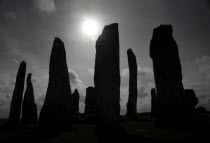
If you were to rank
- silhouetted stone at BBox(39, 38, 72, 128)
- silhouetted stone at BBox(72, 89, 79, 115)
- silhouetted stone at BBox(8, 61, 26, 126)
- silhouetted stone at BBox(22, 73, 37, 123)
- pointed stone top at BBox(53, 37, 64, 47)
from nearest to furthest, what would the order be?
silhouetted stone at BBox(39, 38, 72, 128) → pointed stone top at BBox(53, 37, 64, 47) → silhouetted stone at BBox(8, 61, 26, 126) → silhouetted stone at BBox(22, 73, 37, 123) → silhouetted stone at BBox(72, 89, 79, 115)

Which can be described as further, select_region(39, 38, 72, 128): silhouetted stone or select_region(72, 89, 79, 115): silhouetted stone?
select_region(72, 89, 79, 115): silhouetted stone

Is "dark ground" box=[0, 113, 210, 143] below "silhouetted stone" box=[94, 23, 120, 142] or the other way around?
below

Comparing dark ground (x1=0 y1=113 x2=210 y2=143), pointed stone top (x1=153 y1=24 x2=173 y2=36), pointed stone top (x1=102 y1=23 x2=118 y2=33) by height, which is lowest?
dark ground (x1=0 y1=113 x2=210 y2=143)

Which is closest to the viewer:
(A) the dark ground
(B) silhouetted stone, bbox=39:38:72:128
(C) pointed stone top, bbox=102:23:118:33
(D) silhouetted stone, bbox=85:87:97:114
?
(A) the dark ground

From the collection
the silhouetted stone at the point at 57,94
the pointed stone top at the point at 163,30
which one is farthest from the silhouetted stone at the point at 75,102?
the pointed stone top at the point at 163,30

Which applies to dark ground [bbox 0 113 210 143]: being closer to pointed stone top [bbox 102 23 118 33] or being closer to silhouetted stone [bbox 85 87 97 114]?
pointed stone top [bbox 102 23 118 33]

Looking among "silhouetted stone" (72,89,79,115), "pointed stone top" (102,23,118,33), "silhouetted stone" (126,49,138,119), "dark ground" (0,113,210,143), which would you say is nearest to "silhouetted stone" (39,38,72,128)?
"dark ground" (0,113,210,143)

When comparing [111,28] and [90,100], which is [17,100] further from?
[90,100]

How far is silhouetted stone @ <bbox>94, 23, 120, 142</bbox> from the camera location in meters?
10.4

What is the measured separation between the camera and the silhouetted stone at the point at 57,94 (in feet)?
40.3

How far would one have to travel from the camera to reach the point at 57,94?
12.8 m

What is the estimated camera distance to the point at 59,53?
1441 centimetres

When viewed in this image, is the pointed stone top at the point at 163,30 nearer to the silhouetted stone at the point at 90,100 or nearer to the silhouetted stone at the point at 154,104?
the silhouetted stone at the point at 154,104

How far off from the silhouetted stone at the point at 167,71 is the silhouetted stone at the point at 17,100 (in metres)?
12.4
